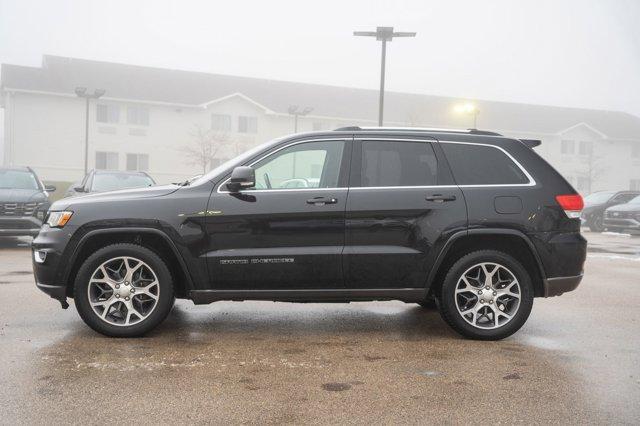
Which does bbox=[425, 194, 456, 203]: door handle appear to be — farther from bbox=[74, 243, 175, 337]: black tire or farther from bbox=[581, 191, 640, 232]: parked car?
bbox=[581, 191, 640, 232]: parked car

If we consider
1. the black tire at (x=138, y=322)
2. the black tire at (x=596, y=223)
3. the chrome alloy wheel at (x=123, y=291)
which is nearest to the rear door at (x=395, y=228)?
the black tire at (x=138, y=322)

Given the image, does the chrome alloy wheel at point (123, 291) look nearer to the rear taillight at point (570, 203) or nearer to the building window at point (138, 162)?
the rear taillight at point (570, 203)

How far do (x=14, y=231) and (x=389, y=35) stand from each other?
11.8 metres

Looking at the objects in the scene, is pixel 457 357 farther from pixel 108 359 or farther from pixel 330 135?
pixel 108 359

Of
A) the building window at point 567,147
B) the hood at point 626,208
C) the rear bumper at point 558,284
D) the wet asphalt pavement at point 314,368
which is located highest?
the building window at point 567,147

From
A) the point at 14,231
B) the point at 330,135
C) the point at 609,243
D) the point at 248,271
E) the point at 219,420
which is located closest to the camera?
the point at 219,420

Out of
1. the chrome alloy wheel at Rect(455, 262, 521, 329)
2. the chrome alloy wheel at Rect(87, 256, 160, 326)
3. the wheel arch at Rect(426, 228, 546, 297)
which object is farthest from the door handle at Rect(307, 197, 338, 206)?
the chrome alloy wheel at Rect(87, 256, 160, 326)

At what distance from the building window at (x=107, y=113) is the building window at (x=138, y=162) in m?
2.76

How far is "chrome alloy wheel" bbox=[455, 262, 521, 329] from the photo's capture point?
18.1 ft

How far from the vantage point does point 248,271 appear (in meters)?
5.33

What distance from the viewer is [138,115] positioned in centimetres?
4497

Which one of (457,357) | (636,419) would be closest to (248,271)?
(457,357)

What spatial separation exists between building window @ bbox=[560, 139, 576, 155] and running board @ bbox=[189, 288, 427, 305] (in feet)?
178

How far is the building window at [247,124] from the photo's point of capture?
4744 centimetres
